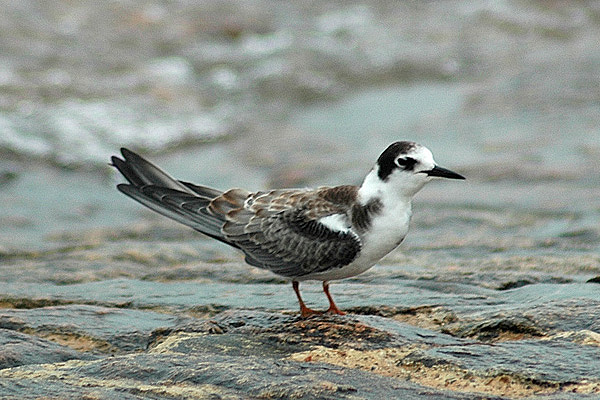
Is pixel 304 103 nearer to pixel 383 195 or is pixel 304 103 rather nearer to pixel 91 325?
pixel 383 195

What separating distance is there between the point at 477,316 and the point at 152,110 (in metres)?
10.7

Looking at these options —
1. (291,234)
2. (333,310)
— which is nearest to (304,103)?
(291,234)

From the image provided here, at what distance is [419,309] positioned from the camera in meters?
5.86

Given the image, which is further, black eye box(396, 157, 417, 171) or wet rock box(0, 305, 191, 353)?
black eye box(396, 157, 417, 171)

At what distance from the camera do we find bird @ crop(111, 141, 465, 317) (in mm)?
5805

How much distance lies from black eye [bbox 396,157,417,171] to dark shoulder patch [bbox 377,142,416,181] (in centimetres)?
3

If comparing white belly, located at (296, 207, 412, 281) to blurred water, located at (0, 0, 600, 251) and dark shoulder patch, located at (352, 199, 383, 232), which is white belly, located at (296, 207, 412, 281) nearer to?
dark shoulder patch, located at (352, 199, 383, 232)

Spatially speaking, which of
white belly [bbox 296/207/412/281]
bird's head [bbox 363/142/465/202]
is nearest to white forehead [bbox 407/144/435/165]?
bird's head [bbox 363/142/465/202]

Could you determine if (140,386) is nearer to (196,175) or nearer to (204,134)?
(196,175)

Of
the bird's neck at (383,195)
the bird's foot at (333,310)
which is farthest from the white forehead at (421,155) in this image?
the bird's foot at (333,310)

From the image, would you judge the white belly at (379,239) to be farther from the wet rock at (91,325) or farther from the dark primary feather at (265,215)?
the wet rock at (91,325)

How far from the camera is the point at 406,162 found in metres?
5.84

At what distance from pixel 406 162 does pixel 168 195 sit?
5.76 ft

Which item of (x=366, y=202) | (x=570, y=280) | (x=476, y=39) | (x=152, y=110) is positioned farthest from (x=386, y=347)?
(x=476, y=39)
